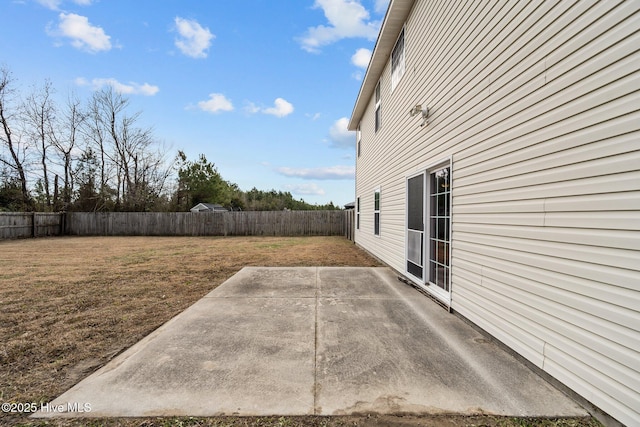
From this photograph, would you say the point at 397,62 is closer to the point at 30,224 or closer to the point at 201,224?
the point at 201,224

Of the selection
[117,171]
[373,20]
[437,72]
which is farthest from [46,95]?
[437,72]

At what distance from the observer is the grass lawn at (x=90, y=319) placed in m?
1.65

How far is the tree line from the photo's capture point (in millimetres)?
17844

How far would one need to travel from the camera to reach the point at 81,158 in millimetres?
20062

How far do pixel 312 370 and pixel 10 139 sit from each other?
2548 cm

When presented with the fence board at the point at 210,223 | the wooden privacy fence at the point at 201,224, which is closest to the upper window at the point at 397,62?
the wooden privacy fence at the point at 201,224

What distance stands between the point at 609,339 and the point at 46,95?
27370 mm

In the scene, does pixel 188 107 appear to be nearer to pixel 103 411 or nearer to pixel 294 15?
pixel 294 15

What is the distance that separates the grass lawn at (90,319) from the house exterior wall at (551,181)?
1.85 ft

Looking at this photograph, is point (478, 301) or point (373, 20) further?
point (373, 20)

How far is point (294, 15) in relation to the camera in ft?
30.6

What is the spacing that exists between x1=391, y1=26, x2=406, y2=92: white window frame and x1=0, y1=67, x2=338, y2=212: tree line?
71.8 ft

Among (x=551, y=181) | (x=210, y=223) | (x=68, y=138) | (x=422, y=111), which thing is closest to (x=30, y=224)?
(x=68, y=138)

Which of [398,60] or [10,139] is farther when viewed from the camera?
[10,139]
